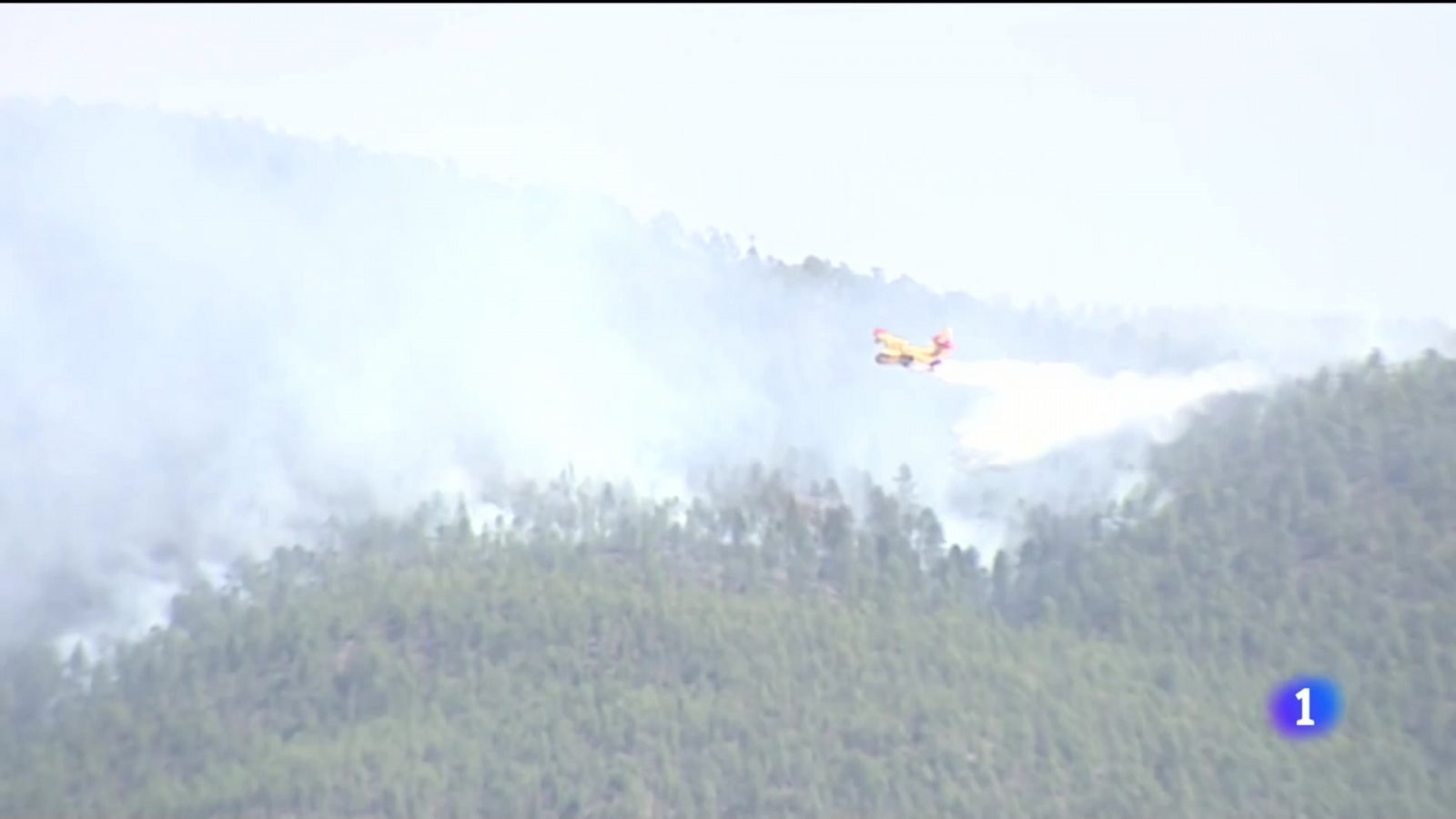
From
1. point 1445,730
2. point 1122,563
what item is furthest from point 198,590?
point 1445,730

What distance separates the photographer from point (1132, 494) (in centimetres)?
14662

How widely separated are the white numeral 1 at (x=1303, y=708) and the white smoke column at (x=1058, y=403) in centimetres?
2420

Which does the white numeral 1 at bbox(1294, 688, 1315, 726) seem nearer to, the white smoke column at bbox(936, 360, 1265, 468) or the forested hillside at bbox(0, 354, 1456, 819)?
the forested hillside at bbox(0, 354, 1456, 819)

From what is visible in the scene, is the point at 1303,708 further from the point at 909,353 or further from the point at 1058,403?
the point at 1058,403

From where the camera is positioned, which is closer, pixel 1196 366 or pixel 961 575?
pixel 961 575

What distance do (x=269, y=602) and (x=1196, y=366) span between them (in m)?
56.3

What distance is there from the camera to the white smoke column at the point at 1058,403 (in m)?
156

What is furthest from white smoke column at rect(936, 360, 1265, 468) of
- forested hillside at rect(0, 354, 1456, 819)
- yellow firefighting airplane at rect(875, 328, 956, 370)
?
yellow firefighting airplane at rect(875, 328, 956, 370)

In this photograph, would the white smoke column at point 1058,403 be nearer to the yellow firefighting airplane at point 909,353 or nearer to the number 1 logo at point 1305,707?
the number 1 logo at point 1305,707

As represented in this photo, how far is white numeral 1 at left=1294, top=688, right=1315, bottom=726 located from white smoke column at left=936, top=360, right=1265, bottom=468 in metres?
24.2

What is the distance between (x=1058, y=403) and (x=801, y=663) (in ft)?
122

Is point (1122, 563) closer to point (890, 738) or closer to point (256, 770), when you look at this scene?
point (890, 738)

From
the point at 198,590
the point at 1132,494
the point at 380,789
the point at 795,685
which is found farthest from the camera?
the point at 1132,494

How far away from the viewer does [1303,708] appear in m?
130
